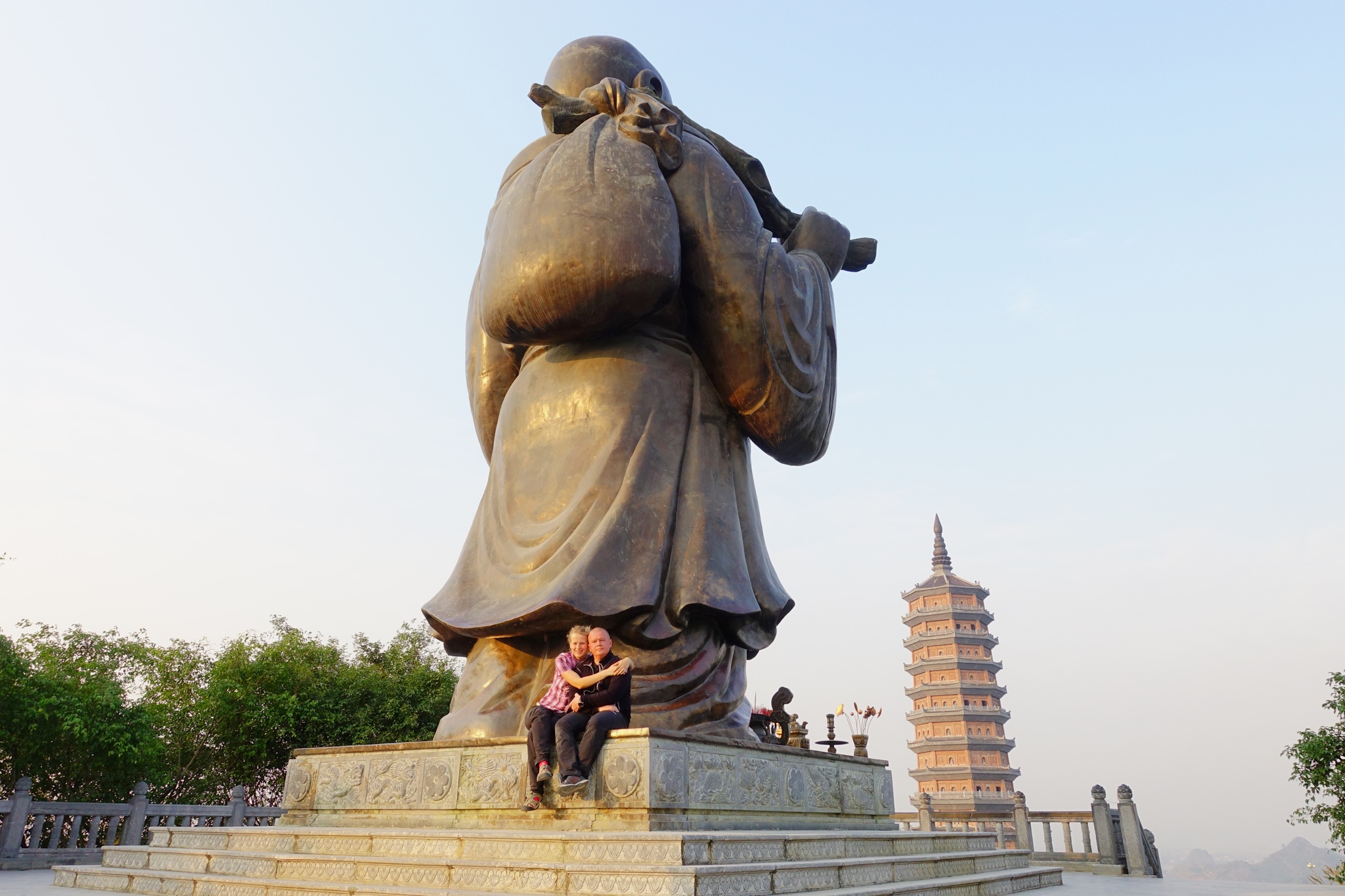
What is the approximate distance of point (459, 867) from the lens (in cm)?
321

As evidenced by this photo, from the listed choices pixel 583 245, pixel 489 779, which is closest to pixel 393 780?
pixel 489 779

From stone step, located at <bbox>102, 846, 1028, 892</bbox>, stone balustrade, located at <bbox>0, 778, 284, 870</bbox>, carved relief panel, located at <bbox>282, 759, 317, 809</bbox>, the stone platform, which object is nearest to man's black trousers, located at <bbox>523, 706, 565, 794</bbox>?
the stone platform

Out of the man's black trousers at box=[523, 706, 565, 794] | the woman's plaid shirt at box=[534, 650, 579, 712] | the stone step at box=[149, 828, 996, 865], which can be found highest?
the woman's plaid shirt at box=[534, 650, 579, 712]

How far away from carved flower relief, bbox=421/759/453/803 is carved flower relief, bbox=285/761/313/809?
80cm

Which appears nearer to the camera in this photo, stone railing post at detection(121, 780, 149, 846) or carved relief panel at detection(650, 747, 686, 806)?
carved relief panel at detection(650, 747, 686, 806)

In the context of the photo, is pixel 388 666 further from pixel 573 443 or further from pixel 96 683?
pixel 573 443

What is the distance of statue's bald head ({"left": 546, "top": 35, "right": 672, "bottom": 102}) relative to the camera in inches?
230

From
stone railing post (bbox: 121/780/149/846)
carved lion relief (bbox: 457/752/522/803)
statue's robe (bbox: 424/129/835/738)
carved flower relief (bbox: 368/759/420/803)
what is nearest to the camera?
carved lion relief (bbox: 457/752/522/803)

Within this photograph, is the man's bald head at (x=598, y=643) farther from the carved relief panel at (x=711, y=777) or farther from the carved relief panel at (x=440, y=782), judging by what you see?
→ the carved relief panel at (x=440, y=782)

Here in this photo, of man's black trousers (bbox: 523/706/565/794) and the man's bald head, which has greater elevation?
the man's bald head

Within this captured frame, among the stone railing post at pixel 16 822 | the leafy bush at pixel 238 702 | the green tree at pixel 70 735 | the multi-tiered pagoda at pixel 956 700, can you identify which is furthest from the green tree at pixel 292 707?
the multi-tiered pagoda at pixel 956 700

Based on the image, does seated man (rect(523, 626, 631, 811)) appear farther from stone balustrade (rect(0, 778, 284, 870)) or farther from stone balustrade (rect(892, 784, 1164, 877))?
stone balustrade (rect(892, 784, 1164, 877))

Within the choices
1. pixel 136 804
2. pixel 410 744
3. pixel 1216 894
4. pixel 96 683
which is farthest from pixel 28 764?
pixel 1216 894

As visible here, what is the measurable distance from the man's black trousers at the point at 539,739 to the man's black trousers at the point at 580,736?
0.13ft
